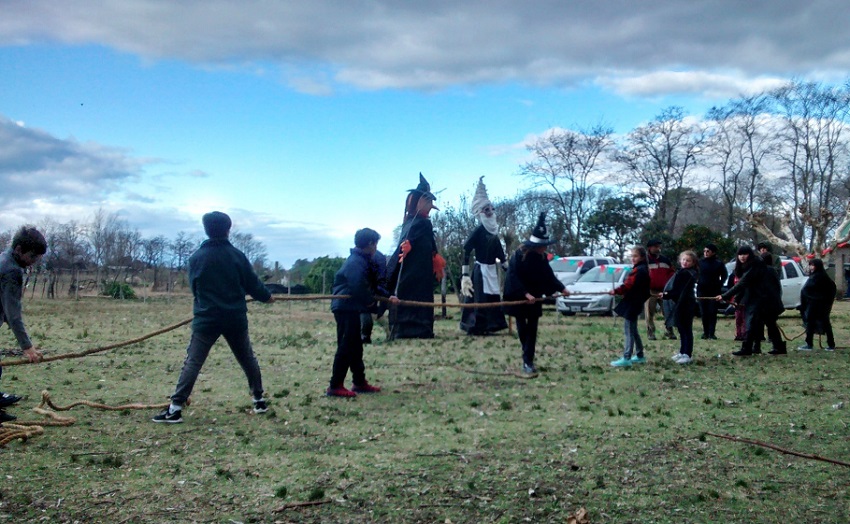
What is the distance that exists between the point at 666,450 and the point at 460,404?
2492mm

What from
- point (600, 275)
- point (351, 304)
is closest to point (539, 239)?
point (351, 304)

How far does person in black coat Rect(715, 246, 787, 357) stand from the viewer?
39.7 ft

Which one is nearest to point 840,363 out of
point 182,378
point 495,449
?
point 495,449

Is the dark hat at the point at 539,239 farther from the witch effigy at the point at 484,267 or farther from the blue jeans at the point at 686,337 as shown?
the witch effigy at the point at 484,267

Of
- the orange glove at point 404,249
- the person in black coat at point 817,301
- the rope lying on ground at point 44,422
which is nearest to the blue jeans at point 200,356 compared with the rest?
the rope lying on ground at point 44,422

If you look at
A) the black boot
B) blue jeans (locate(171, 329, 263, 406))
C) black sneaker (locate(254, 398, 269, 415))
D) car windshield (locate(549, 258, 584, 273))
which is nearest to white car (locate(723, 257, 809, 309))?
car windshield (locate(549, 258, 584, 273))

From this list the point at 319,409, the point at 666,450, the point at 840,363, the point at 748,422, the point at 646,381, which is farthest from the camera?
the point at 840,363

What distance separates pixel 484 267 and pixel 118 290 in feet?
82.7

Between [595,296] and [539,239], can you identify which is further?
[595,296]

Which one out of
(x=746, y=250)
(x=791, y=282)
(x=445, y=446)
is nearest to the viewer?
(x=445, y=446)

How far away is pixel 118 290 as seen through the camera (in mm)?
34875

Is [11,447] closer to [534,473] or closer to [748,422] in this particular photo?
[534,473]

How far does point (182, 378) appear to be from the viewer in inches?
281

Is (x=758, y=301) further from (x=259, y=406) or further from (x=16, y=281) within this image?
(x=16, y=281)
